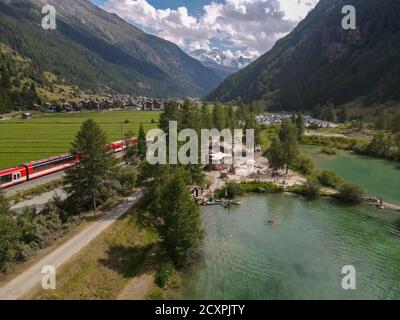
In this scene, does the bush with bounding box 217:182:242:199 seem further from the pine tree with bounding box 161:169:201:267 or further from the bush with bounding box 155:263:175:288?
the bush with bounding box 155:263:175:288

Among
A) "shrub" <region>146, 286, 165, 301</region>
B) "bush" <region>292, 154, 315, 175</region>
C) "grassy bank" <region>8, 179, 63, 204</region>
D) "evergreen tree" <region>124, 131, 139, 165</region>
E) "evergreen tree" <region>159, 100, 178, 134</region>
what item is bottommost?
"shrub" <region>146, 286, 165, 301</region>

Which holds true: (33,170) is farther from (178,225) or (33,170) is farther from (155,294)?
(155,294)

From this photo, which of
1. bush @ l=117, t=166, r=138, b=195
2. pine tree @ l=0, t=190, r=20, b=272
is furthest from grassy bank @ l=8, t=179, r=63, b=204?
pine tree @ l=0, t=190, r=20, b=272

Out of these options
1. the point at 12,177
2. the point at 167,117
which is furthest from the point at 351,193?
the point at 12,177

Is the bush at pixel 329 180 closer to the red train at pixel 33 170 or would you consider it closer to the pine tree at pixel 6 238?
the red train at pixel 33 170

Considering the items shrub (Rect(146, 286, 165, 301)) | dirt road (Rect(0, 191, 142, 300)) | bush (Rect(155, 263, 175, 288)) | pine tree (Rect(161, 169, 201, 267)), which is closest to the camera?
dirt road (Rect(0, 191, 142, 300))

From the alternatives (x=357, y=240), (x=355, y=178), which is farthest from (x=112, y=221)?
(x=355, y=178)

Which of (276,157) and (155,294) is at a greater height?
(276,157)
